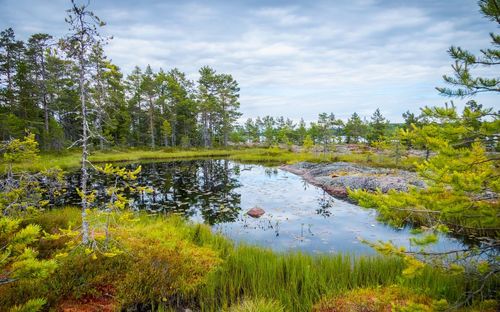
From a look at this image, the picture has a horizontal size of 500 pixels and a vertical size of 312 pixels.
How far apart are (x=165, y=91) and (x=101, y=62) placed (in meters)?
54.9

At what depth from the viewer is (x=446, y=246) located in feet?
30.1

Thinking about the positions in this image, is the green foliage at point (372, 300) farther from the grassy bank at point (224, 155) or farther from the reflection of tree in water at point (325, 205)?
the grassy bank at point (224, 155)

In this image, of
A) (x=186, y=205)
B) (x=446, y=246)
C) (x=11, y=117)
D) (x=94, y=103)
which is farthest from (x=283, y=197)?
(x=11, y=117)

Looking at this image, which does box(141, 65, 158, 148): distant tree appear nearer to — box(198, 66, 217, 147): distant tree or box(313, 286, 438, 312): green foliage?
box(198, 66, 217, 147): distant tree

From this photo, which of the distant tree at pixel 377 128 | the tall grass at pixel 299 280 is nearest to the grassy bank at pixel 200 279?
the tall grass at pixel 299 280

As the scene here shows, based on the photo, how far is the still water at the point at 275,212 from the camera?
988cm

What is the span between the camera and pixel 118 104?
3212cm

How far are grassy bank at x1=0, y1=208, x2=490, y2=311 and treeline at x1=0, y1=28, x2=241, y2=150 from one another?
76.9ft

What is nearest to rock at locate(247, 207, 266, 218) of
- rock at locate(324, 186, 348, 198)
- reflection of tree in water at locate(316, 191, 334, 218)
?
reflection of tree in water at locate(316, 191, 334, 218)

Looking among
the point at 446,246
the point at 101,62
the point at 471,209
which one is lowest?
the point at 446,246

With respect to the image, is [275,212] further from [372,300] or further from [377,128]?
[377,128]

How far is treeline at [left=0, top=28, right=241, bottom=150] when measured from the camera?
38.7m

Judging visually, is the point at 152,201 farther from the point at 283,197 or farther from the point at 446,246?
the point at 446,246

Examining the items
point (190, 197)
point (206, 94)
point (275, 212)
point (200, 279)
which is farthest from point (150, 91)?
point (200, 279)
